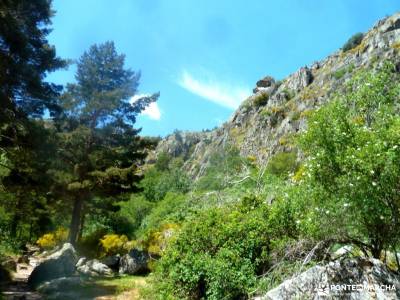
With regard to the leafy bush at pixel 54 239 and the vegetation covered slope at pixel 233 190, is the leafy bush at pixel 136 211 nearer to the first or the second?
the vegetation covered slope at pixel 233 190

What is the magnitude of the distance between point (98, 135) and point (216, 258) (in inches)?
577

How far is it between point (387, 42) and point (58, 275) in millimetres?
75880

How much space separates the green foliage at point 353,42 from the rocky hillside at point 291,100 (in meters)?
0.48

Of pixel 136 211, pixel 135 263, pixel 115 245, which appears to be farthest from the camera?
pixel 136 211

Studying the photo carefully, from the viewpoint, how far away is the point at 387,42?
76.0m

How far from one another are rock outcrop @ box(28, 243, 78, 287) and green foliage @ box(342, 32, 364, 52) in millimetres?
91948

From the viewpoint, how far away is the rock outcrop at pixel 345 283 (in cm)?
750

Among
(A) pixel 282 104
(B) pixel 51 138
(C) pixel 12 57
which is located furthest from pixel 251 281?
(A) pixel 282 104

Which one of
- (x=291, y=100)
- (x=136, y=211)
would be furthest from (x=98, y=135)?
(x=291, y=100)

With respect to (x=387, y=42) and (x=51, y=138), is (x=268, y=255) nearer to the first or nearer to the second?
(x=51, y=138)

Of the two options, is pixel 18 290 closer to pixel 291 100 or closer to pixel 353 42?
pixel 291 100

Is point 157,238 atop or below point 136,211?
below

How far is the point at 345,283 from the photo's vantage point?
7.64 metres

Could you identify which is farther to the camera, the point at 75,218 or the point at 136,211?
the point at 136,211
